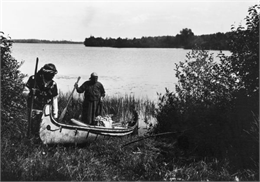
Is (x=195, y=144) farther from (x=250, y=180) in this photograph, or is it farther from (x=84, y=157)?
(x=84, y=157)

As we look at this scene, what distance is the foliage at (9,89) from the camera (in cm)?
743

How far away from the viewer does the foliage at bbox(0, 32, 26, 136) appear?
292 inches

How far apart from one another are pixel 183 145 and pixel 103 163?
8.36 feet

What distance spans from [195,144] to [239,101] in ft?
5.20

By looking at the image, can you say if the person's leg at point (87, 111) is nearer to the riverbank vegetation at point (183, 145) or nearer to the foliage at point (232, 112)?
the riverbank vegetation at point (183, 145)

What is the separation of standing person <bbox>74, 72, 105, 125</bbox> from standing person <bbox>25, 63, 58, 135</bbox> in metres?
1.24

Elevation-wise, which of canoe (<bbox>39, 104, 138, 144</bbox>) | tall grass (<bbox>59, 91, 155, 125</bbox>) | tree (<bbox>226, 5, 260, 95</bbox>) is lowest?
canoe (<bbox>39, 104, 138, 144</bbox>)

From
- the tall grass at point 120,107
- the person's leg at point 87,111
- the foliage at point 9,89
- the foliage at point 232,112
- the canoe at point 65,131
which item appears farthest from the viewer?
the tall grass at point 120,107

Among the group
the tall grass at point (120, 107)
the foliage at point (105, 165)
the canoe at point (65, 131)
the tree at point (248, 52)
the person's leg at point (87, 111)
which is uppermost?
the tree at point (248, 52)

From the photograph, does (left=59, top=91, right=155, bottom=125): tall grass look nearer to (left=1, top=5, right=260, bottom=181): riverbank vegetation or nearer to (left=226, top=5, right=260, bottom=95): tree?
(left=1, top=5, right=260, bottom=181): riverbank vegetation

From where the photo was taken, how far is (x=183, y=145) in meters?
9.11

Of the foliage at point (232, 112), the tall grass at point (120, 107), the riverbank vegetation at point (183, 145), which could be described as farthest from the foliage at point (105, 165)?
the tall grass at point (120, 107)

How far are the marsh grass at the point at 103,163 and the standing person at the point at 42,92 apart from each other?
39 centimetres

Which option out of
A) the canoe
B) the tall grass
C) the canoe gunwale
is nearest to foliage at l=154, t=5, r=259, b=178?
the canoe gunwale
